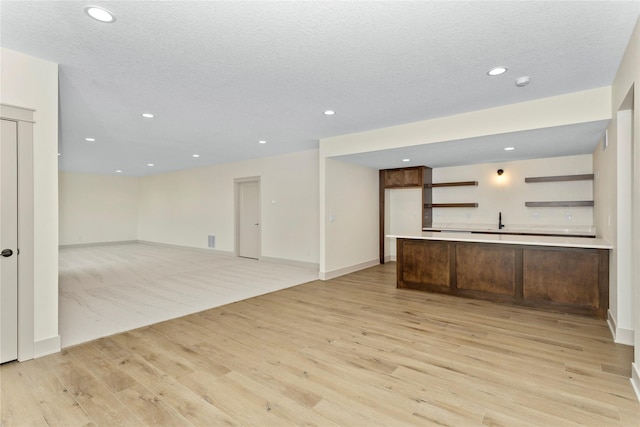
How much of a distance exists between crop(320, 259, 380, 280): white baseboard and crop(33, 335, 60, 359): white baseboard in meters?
3.89

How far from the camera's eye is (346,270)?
650cm

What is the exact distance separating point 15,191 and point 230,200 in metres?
6.07

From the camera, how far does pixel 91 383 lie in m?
2.39

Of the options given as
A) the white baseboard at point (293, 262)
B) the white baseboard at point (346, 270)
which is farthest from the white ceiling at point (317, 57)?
the white baseboard at point (293, 262)

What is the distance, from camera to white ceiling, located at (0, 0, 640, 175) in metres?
2.17

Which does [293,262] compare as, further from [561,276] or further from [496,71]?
[496,71]

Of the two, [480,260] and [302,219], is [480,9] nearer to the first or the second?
[480,260]

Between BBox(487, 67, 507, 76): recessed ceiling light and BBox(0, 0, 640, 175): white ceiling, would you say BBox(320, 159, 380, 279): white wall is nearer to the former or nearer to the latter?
BBox(0, 0, 640, 175): white ceiling

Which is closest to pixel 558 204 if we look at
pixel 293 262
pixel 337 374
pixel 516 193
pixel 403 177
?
pixel 516 193

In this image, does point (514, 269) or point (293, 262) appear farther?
point (293, 262)

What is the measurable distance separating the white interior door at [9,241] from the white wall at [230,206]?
16.3ft

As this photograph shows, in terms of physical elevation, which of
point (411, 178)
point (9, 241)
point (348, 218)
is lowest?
point (9, 241)

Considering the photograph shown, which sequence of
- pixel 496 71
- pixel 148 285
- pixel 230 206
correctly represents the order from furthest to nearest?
pixel 230 206, pixel 148 285, pixel 496 71

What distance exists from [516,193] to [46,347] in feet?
24.1
